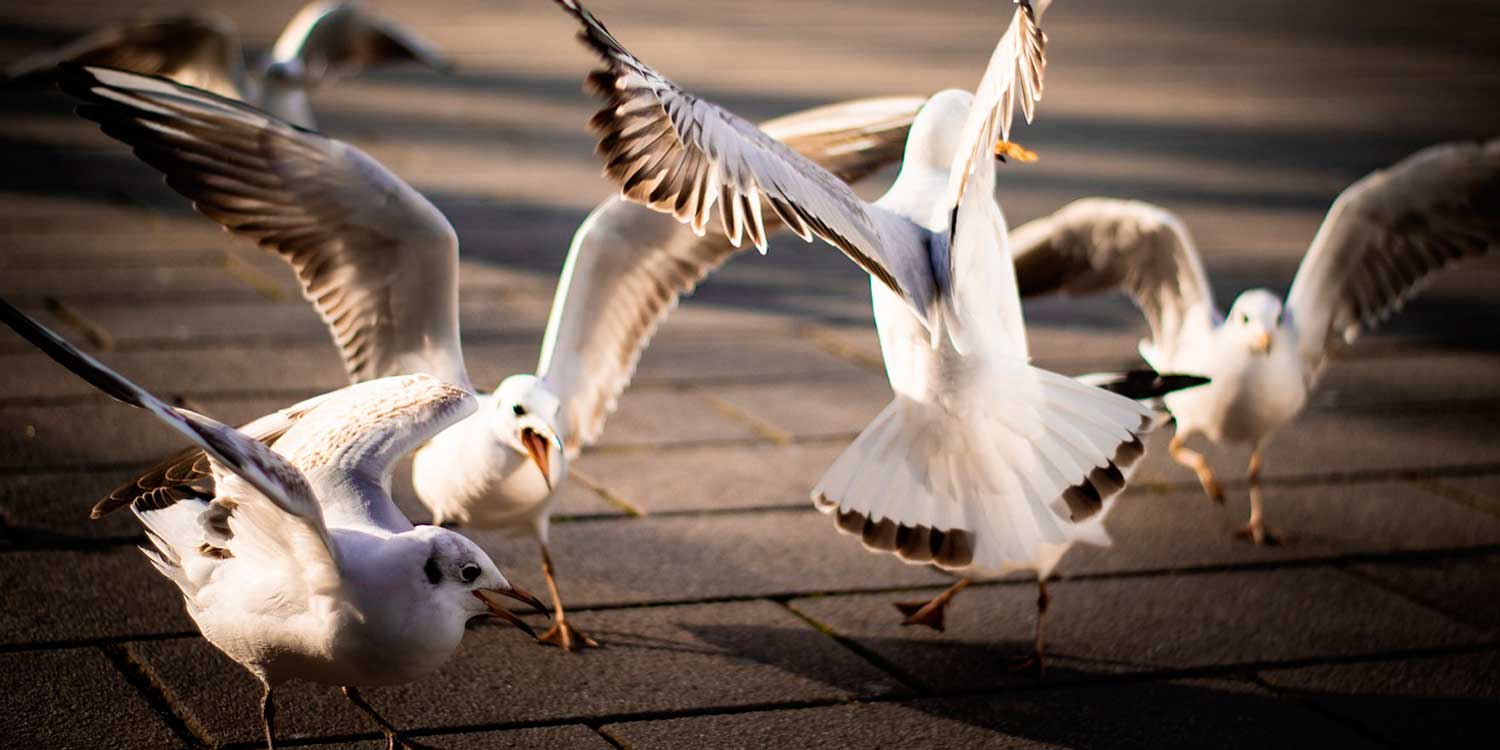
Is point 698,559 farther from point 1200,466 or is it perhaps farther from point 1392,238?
point 1392,238

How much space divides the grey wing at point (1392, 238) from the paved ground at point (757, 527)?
Result: 615 mm

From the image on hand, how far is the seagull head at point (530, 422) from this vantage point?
4234 millimetres

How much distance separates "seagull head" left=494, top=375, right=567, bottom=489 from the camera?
167 inches

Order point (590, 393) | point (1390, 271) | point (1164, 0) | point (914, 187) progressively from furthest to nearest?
point (1164, 0) < point (1390, 271) < point (590, 393) < point (914, 187)

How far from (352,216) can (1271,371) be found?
2.95m

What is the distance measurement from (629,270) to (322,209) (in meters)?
0.93

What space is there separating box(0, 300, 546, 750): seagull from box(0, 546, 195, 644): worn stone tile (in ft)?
2.05

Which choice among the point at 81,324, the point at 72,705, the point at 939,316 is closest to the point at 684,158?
the point at 939,316

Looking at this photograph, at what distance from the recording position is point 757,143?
372 cm

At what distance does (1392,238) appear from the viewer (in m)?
5.76

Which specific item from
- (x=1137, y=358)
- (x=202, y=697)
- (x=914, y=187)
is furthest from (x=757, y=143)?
(x=1137, y=358)

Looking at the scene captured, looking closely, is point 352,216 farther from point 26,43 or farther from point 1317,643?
point 26,43

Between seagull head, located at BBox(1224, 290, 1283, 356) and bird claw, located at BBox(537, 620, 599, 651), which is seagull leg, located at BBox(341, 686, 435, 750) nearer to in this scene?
bird claw, located at BBox(537, 620, 599, 651)

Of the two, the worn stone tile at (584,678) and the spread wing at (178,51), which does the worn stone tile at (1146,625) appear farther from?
the spread wing at (178,51)
